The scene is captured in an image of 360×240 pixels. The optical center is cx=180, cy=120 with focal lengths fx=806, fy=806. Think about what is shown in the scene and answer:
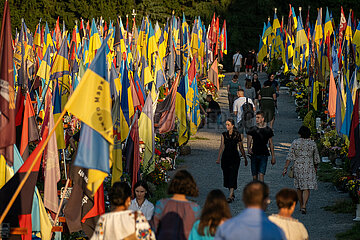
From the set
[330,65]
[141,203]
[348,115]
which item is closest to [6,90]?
[141,203]

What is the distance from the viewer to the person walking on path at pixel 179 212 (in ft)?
24.5

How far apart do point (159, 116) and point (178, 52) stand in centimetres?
1286

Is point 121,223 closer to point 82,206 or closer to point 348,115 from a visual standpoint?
point 82,206

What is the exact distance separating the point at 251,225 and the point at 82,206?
17.8 ft

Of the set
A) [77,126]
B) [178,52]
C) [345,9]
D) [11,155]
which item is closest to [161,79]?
[77,126]

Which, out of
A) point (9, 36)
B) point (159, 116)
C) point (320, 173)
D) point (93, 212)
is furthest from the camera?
point (159, 116)

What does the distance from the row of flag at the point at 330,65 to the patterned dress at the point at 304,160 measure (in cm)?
90

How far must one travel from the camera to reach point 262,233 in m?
6.20

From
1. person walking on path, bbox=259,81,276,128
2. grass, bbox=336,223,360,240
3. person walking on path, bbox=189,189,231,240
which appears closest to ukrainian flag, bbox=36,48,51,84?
person walking on path, bbox=259,81,276,128

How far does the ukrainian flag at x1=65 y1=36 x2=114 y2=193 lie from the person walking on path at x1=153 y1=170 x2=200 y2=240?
1.45m

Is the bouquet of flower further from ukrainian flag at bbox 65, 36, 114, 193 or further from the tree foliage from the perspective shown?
the tree foliage

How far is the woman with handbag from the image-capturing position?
287 inches

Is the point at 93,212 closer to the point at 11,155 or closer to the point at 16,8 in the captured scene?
the point at 11,155


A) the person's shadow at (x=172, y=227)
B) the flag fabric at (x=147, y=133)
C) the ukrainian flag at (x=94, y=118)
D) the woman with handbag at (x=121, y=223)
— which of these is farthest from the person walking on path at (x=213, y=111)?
the woman with handbag at (x=121, y=223)
